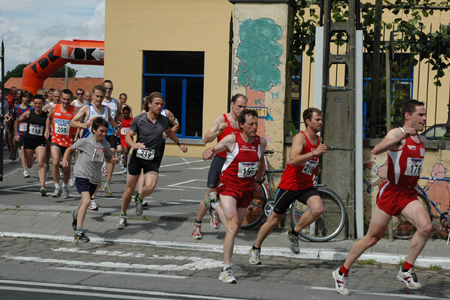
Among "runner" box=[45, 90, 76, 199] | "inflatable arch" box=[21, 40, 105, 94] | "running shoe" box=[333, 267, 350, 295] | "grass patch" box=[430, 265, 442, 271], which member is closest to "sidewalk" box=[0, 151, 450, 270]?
"grass patch" box=[430, 265, 442, 271]

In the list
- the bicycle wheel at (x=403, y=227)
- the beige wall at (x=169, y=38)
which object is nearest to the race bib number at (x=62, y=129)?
the bicycle wheel at (x=403, y=227)

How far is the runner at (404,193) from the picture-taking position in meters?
5.58

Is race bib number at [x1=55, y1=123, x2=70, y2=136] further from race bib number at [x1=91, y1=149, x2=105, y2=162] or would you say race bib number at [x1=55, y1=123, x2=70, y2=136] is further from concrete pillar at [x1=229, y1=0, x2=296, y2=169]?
concrete pillar at [x1=229, y1=0, x2=296, y2=169]

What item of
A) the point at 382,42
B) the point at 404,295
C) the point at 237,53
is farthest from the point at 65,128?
the point at 404,295

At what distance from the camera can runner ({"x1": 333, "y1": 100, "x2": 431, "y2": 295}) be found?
558 centimetres

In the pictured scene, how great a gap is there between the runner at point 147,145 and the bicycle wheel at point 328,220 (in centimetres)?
209

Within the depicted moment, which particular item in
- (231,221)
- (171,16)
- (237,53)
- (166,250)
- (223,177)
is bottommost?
(166,250)

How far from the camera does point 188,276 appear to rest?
20.0ft

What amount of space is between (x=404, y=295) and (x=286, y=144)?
354cm

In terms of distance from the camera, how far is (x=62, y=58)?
24.2 m

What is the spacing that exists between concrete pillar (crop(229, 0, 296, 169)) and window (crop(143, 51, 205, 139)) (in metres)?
11.9

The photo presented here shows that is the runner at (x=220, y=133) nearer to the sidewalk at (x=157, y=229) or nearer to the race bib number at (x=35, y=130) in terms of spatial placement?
the sidewalk at (x=157, y=229)

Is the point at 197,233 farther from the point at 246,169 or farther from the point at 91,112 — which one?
the point at 91,112

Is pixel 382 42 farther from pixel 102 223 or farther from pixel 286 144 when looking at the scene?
pixel 102 223
